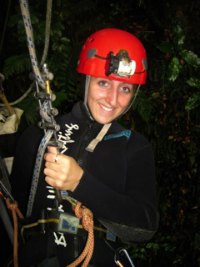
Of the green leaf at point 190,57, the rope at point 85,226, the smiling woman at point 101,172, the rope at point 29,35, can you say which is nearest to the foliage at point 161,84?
the green leaf at point 190,57

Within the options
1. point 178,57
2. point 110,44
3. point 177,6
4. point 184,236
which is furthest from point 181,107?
point 110,44

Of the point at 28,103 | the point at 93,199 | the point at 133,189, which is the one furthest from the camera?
the point at 28,103

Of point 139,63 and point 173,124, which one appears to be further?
point 173,124

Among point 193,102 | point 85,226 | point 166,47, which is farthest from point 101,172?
point 166,47

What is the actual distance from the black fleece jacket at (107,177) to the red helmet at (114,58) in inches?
12.6

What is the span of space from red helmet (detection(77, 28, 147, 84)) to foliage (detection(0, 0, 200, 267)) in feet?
5.91

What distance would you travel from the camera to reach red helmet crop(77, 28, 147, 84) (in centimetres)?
211

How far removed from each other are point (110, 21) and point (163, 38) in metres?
0.82

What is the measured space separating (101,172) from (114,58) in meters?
0.80

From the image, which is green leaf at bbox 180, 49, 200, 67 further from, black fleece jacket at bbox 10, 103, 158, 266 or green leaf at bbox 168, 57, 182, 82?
black fleece jacket at bbox 10, 103, 158, 266

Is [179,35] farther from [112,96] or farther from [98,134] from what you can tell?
[98,134]

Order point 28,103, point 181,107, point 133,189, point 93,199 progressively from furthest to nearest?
point 181,107 < point 28,103 < point 133,189 < point 93,199

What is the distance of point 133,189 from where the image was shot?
1.93 metres

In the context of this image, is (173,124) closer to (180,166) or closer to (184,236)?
(180,166)
